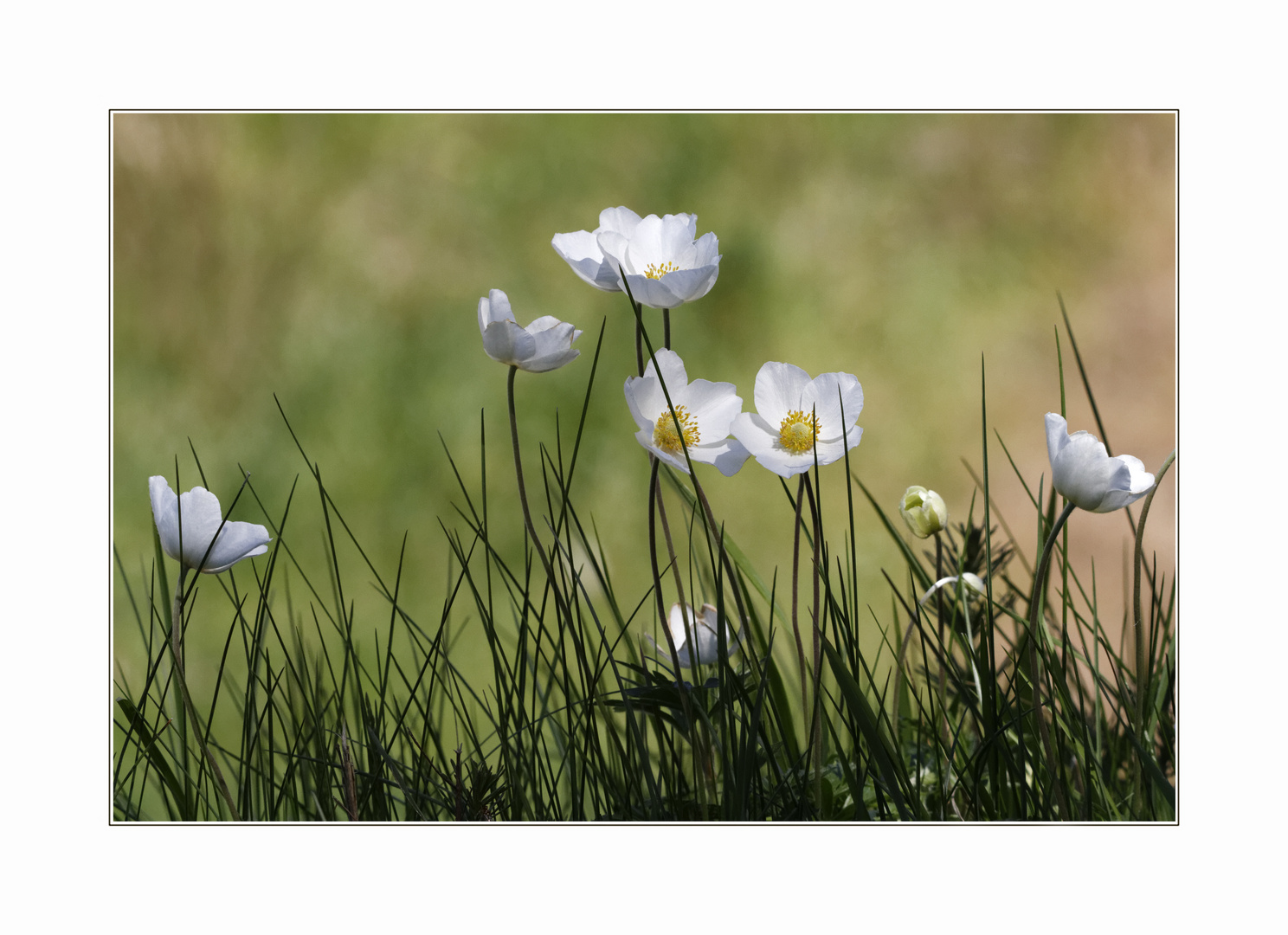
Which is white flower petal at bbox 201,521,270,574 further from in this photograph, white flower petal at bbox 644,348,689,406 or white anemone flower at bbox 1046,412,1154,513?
white anemone flower at bbox 1046,412,1154,513

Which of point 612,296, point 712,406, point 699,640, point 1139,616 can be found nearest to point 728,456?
point 712,406

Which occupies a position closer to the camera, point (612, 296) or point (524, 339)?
point (524, 339)

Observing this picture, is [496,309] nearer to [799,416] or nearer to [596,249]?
[596,249]

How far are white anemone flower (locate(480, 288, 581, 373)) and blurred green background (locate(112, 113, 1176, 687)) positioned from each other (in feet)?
1.05

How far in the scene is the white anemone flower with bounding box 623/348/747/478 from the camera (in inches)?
18.3

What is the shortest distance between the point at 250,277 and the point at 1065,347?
824 millimetres

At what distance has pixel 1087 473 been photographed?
0.47 metres

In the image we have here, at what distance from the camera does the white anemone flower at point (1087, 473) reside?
0.47 meters

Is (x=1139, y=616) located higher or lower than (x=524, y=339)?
lower

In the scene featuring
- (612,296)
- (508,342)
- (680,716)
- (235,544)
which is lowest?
(680,716)

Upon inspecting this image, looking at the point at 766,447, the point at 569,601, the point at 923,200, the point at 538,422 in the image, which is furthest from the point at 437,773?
the point at 923,200

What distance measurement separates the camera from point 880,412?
0.96m

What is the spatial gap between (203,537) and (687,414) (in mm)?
292

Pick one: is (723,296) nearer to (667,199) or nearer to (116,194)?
(667,199)
